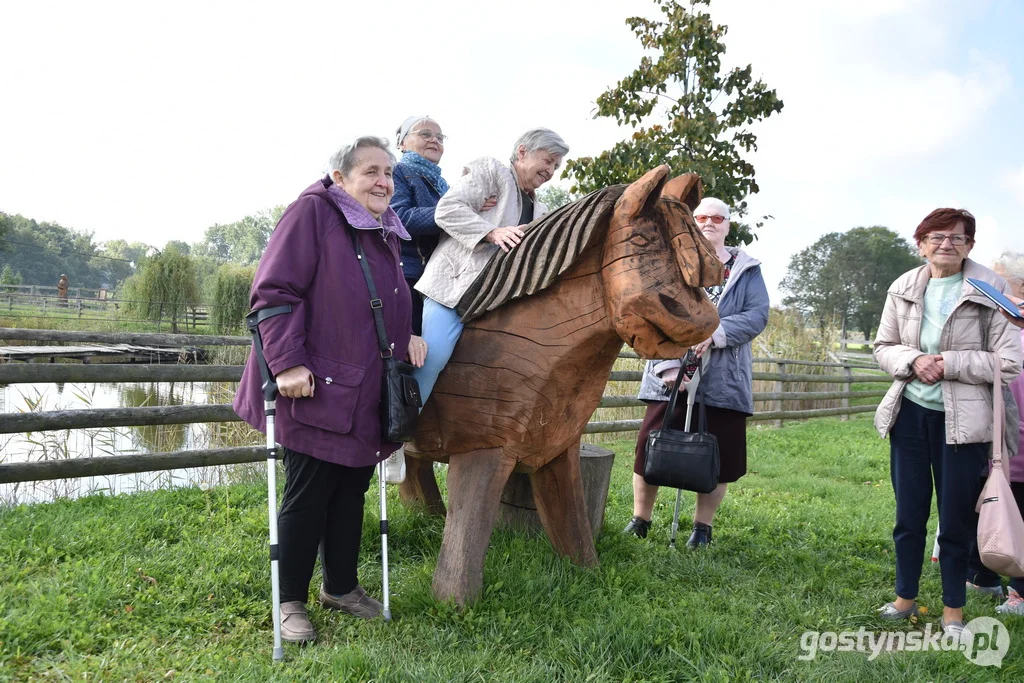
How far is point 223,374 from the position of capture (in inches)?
221

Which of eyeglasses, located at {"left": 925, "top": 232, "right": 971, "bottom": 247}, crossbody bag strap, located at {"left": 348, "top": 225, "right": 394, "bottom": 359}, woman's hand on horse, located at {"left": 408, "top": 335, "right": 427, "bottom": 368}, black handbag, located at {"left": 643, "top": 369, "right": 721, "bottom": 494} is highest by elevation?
eyeglasses, located at {"left": 925, "top": 232, "right": 971, "bottom": 247}

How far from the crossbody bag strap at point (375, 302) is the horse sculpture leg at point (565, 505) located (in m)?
1.10

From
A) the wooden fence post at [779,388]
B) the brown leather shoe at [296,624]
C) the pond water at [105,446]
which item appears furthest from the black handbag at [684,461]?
the wooden fence post at [779,388]

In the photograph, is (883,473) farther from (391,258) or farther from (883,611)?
(391,258)

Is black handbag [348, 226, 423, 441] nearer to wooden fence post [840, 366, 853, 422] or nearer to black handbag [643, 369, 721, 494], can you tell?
black handbag [643, 369, 721, 494]

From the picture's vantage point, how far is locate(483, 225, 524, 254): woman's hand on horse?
308 centimetres

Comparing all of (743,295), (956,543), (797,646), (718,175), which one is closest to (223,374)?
(743,295)

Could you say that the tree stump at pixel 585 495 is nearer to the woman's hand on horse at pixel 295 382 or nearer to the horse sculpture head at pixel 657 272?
the horse sculpture head at pixel 657 272

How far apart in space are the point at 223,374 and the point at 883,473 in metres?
7.14

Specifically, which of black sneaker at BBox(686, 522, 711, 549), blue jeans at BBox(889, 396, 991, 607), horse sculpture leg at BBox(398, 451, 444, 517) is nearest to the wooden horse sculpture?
horse sculpture leg at BBox(398, 451, 444, 517)

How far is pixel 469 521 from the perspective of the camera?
297 cm

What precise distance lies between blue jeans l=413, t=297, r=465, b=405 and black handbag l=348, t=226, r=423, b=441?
0.21 meters

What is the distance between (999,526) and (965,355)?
2.57ft

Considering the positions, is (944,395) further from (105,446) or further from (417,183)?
(105,446)
